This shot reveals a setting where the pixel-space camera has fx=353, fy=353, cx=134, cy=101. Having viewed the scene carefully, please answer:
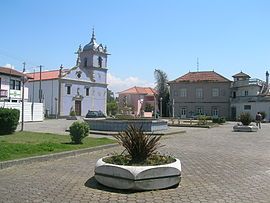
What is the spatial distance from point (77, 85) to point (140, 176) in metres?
59.9

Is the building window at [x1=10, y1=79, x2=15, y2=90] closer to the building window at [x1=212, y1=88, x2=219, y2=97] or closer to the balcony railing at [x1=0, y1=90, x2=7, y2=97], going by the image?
the balcony railing at [x1=0, y1=90, x2=7, y2=97]

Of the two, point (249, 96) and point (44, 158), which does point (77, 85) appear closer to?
point (249, 96)

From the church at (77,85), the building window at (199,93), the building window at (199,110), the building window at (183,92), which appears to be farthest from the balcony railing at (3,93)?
the building window at (199,110)

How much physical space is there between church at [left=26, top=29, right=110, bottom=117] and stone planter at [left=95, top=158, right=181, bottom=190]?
55.1 meters

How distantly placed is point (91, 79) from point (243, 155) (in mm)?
58697

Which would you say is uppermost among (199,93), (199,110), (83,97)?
(199,93)

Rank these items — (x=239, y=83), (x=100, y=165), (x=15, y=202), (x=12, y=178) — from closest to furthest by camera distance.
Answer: (x=15, y=202) → (x=100, y=165) → (x=12, y=178) → (x=239, y=83)

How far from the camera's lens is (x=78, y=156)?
12805 millimetres

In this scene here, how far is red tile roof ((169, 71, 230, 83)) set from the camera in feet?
223

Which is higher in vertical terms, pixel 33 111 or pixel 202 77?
pixel 202 77

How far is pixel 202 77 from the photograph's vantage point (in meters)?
69.8

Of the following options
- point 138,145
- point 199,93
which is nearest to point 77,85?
point 199,93

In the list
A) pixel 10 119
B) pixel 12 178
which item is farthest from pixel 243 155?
pixel 10 119

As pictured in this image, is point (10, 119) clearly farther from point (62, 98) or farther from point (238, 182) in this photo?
point (62, 98)
